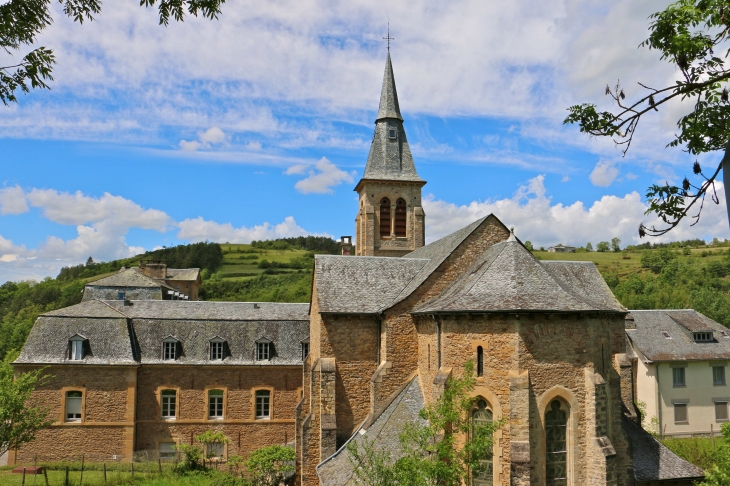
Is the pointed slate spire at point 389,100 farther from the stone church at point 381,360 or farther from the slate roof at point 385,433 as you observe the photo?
the slate roof at point 385,433

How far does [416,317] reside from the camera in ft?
73.7

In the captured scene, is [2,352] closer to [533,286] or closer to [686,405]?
[533,286]

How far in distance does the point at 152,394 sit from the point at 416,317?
65.6 feet

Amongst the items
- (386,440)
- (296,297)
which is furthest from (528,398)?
(296,297)

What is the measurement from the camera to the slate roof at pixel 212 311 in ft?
124

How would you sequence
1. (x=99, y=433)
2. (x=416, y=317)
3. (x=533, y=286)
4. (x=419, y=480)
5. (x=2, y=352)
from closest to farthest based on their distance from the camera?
1. (x=419, y=480)
2. (x=533, y=286)
3. (x=416, y=317)
4. (x=99, y=433)
5. (x=2, y=352)

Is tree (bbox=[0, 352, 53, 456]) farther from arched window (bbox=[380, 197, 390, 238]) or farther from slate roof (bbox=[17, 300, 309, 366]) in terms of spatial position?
arched window (bbox=[380, 197, 390, 238])

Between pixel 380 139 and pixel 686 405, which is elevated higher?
pixel 380 139

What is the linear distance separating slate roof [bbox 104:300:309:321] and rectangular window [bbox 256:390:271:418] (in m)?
4.91

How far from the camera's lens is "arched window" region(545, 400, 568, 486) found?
1733 centimetres

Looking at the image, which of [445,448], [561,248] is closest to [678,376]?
[445,448]

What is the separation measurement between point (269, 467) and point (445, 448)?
12.7 m

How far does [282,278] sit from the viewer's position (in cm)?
9462

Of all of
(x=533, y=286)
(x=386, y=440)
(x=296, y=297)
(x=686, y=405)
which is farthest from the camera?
(x=296, y=297)
